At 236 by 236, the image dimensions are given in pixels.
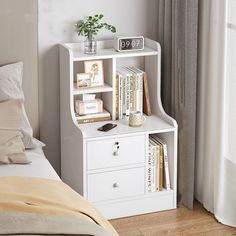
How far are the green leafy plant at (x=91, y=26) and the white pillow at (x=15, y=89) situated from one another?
415mm

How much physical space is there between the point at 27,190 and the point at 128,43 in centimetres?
134

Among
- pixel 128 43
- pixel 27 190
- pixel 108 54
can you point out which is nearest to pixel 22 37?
pixel 108 54

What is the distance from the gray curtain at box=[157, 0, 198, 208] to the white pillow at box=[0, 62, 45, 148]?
88 centimetres

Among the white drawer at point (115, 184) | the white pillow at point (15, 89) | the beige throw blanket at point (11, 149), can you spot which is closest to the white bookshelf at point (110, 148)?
the white drawer at point (115, 184)

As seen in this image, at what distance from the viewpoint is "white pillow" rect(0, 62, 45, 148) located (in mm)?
3684

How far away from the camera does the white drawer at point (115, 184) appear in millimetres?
3877

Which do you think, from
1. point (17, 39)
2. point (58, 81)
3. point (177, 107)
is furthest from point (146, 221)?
point (17, 39)

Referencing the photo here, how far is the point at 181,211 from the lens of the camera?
4066 mm

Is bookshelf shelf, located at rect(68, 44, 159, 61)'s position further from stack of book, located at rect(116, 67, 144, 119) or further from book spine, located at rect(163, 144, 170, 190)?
book spine, located at rect(163, 144, 170, 190)

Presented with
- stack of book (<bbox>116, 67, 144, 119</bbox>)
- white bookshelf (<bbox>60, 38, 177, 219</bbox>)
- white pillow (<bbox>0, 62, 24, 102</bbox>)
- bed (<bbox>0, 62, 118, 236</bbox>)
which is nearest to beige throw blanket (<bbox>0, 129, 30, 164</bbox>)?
bed (<bbox>0, 62, 118, 236</bbox>)

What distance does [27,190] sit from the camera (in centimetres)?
306

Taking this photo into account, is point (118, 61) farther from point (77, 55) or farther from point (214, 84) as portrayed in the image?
point (214, 84)

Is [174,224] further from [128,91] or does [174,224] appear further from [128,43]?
[128,43]

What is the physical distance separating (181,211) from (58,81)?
1.08 m
